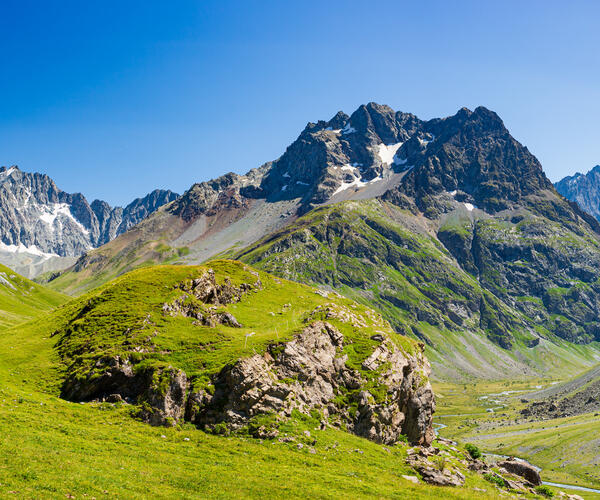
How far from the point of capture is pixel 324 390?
55125mm

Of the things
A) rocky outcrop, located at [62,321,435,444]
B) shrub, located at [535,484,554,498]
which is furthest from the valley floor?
rocky outcrop, located at [62,321,435,444]

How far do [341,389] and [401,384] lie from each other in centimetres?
1120

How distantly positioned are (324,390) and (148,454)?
84.7ft

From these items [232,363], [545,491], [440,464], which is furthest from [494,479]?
[232,363]

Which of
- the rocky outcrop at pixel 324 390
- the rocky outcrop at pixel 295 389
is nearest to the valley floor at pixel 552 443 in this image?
the rocky outcrop at pixel 324 390

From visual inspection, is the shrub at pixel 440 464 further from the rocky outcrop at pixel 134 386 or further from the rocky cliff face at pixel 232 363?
the rocky outcrop at pixel 134 386

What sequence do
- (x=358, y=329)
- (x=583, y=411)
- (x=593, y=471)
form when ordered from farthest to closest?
(x=583, y=411)
(x=593, y=471)
(x=358, y=329)

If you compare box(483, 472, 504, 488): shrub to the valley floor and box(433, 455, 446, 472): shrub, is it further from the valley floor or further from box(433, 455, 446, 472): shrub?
the valley floor

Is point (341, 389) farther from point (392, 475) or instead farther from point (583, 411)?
point (583, 411)

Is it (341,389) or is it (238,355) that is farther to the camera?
(341,389)

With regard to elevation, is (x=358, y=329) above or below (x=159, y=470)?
above

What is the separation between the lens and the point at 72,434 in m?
35.9

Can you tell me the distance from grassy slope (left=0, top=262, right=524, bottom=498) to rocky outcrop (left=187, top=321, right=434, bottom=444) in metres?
2.80

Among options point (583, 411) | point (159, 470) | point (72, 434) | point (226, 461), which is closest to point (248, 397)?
point (226, 461)
